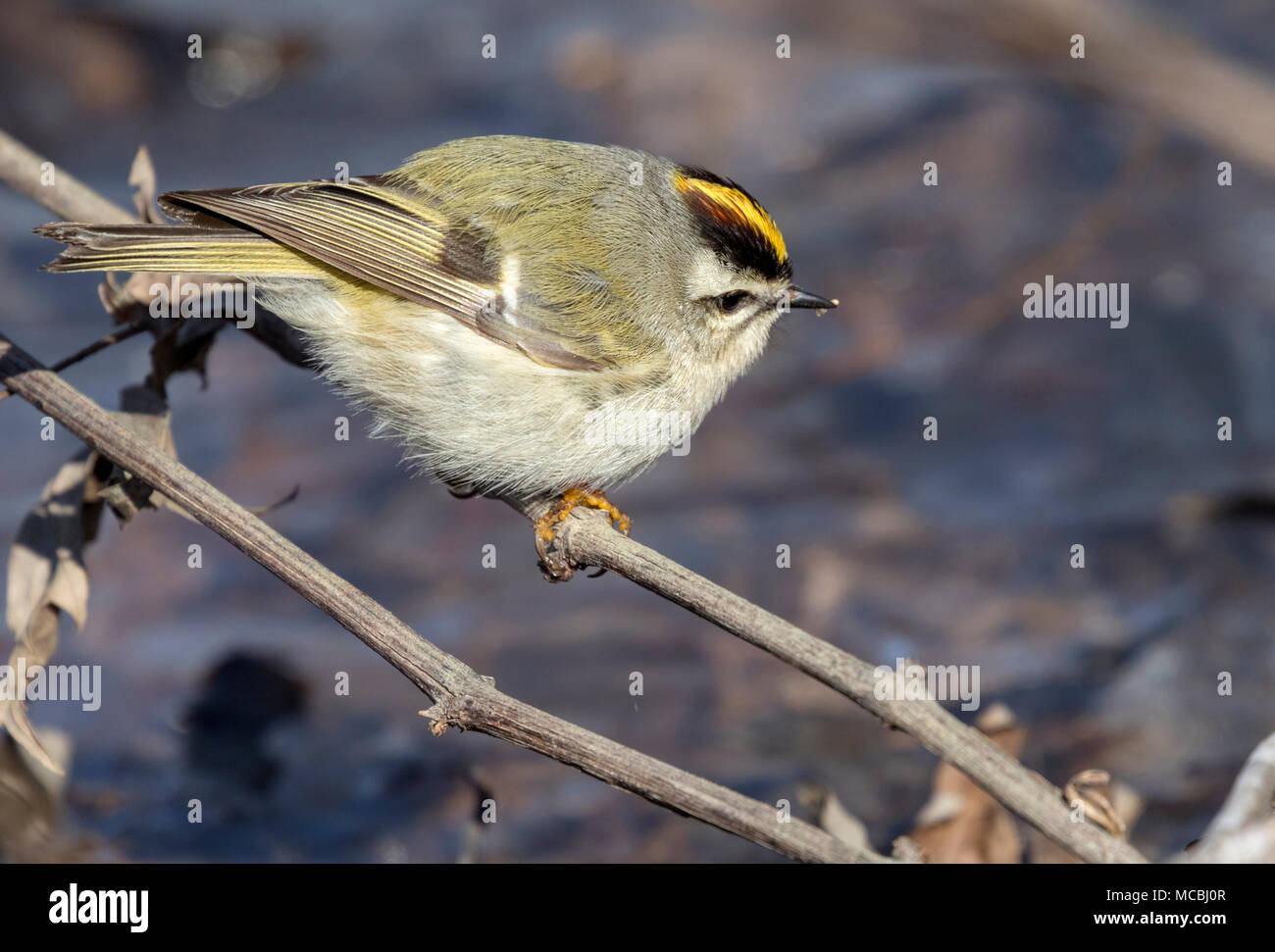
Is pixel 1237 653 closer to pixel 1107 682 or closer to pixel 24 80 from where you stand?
pixel 1107 682

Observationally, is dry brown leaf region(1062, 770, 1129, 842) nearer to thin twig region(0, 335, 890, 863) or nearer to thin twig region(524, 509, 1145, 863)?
thin twig region(524, 509, 1145, 863)

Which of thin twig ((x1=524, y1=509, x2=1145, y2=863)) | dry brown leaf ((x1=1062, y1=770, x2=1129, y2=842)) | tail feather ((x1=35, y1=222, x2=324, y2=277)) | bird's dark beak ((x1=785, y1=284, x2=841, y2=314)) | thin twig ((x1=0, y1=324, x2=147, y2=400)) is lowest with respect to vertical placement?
dry brown leaf ((x1=1062, y1=770, x2=1129, y2=842))

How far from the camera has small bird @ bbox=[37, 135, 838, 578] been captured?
2900 millimetres

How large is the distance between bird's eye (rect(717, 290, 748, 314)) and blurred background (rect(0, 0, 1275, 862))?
300 millimetres

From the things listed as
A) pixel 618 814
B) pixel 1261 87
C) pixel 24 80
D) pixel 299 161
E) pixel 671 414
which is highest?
pixel 24 80

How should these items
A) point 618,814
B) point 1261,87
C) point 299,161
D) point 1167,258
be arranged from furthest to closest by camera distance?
point 299,161 < point 1167,258 < point 618,814 < point 1261,87

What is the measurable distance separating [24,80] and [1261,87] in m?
6.07

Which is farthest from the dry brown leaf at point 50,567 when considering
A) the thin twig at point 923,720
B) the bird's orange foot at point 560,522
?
the thin twig at point 923,720

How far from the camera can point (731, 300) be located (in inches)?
124

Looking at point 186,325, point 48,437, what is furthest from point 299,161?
point 186,325

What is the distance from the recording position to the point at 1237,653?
393 cm

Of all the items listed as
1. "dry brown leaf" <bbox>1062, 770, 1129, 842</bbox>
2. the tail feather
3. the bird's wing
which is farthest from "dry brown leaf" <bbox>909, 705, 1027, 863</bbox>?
the tail feather

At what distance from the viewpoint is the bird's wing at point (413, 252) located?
2838 mm

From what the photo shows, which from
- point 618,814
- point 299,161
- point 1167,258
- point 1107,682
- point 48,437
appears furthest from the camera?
point 299,161
